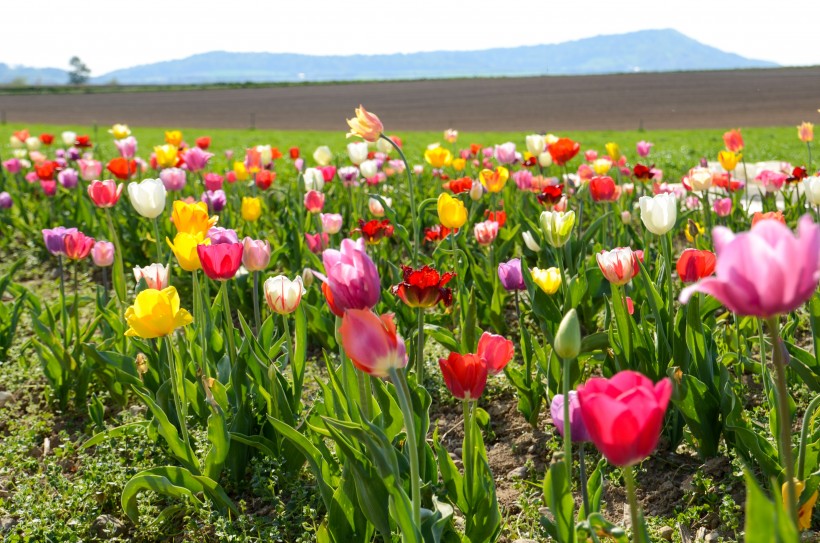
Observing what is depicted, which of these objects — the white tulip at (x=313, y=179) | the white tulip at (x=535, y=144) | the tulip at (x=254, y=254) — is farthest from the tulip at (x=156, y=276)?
the white tulip at (x=535, y=144)

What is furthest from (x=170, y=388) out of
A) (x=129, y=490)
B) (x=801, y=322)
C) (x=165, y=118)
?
(x=165, y=118)

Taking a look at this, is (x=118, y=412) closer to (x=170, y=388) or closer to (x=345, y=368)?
(x=170, y=388)

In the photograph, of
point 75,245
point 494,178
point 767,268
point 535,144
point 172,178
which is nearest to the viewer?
point 767,268

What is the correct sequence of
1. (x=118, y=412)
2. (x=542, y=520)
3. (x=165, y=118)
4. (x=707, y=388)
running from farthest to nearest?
(x=165, y=118) < (x=118, y=412) < (x=707, y=388) < (x=542, y=520)

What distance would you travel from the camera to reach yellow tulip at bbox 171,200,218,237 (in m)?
2.47

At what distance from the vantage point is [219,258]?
2.16 m

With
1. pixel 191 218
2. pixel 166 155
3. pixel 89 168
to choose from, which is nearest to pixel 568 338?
pixel 191 218

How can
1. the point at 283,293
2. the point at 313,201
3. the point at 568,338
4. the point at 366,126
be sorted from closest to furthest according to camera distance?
the point at 568,338 < the point at 283,293 < the point at 366,126 < the point at 313,201

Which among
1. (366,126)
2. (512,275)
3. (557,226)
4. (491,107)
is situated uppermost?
(491,107)

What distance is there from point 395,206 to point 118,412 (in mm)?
2960

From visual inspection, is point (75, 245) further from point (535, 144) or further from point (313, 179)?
point (535, 144)

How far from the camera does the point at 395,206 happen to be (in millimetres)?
5672

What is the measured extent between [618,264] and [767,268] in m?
1.49

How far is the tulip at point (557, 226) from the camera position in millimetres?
2631
